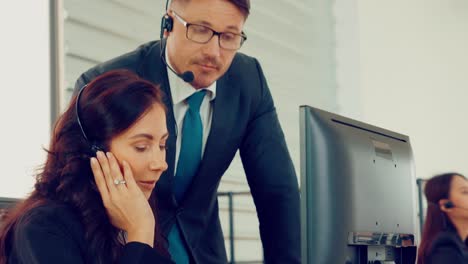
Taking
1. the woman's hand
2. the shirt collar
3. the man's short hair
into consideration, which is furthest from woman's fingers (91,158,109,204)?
the man's short hair

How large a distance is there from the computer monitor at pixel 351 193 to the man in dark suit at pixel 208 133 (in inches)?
12.4

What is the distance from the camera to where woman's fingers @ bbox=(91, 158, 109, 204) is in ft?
4.33

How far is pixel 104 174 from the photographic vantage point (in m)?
1.32

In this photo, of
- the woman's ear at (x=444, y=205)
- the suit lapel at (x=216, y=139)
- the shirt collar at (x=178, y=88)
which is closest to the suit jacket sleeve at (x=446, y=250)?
the woman's ear at (x=444, y=205)

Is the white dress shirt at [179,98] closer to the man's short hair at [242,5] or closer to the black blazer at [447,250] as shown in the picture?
the man's short hair at [242,5]

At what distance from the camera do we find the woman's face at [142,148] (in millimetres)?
1331

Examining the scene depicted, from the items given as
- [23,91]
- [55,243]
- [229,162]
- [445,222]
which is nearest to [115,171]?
[55,243]

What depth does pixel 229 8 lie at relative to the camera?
1.52 m

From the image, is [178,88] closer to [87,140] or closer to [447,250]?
[87,140]

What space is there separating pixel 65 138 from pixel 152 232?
0.72 ft

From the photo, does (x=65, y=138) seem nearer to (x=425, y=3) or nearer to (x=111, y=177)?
(x=111, y=177)

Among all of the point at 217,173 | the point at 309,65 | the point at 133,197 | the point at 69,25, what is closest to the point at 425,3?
the point at 309,65

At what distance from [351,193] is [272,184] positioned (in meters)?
0.47

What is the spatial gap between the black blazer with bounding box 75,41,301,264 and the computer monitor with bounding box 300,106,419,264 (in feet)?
1.04
